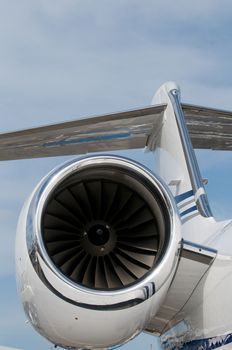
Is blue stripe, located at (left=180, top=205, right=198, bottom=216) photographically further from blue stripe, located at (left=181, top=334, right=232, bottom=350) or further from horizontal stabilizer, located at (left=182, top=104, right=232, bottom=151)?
blue stripe, located at (left=181, top=334, right=232, bottom=350)

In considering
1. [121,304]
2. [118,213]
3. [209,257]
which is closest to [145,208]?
[118,213]

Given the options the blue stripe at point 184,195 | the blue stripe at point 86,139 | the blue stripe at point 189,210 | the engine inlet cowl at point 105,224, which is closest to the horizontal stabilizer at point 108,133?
the blue stripe at point 86,139

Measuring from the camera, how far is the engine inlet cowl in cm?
625

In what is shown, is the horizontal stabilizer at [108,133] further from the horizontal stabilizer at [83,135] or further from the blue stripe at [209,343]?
the blue stripe at [209,343]

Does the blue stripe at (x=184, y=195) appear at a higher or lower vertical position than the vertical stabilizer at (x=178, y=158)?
lower

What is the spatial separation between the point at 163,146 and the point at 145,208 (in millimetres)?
2138

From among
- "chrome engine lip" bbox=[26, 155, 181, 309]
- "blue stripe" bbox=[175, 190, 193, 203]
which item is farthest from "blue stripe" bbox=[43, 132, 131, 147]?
"chrome engine lip" bbox=[26, 155, 181, 309]

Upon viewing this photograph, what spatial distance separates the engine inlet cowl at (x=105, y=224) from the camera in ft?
20.5

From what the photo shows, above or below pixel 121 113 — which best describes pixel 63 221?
below

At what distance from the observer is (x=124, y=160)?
20.7 ft

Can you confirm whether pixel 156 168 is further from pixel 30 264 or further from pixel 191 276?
pixel 30 264

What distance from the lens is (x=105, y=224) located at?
21.6 ft

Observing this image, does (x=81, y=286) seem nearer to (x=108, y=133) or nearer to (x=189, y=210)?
(x=189, y=210)

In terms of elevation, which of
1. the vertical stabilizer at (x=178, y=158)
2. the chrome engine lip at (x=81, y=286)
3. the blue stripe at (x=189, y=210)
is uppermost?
the vertical stabilizer at (x=178, y=158)
